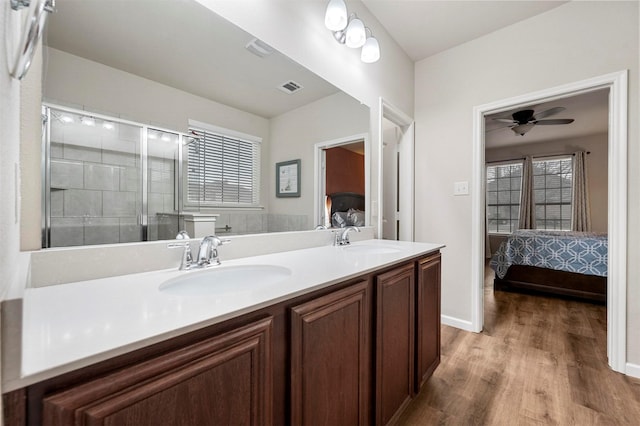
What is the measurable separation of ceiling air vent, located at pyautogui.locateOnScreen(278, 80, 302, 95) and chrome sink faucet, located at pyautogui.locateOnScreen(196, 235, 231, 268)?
91 centimetres

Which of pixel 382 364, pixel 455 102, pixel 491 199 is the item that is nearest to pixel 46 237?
pixel 382 364

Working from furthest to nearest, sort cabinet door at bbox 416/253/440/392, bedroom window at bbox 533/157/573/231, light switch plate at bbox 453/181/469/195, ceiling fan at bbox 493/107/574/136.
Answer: bedroom window at bbox 533/157/573/231, ceiling fan at bbox 493/107/574/136, light switch plate at bbox 453/181/469/195, cabinet door at bbox 416/253/440/392

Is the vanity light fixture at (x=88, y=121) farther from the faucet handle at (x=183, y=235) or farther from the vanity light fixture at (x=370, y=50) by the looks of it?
the vanity light fixture at (x=370, y=50)

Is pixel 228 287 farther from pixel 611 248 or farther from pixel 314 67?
pixel 611 248

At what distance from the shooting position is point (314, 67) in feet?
5.34

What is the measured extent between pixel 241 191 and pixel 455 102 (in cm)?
216

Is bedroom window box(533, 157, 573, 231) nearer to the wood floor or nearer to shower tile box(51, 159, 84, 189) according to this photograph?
the wood floor

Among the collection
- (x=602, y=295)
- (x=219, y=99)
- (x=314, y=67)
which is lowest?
(x=602, y=295)

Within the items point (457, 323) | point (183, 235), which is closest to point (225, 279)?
point (183, 235)

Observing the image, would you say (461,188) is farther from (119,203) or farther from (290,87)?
(119,203)

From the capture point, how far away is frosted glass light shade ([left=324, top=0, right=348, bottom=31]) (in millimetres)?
1531

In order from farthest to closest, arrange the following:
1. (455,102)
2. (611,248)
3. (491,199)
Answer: (491,199) → (455,102) → (611,248)

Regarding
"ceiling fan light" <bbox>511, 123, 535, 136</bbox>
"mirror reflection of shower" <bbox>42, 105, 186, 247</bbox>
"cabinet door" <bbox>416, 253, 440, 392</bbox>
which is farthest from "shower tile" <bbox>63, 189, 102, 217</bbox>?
"ceiling fan light" <bbox>511, 123, 535, 136</bbox>

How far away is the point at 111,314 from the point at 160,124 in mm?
741
